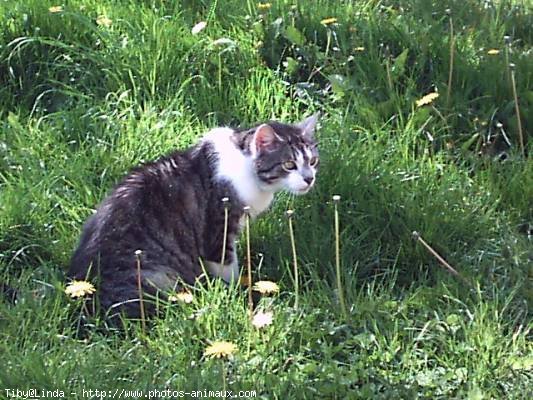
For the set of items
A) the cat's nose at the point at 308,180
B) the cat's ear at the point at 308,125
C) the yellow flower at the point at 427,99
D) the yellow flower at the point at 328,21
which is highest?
the yellow flower at the point at 328,21

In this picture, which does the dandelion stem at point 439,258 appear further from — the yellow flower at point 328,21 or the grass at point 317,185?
the yellow flower at point 328,21

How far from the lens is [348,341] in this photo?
10.0 ft

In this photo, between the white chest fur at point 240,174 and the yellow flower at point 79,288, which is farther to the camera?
the white chest fur at point 240,174

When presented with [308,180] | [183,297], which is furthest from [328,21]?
[183,297]

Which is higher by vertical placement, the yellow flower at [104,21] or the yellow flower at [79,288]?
the yellow flower at [104,21]

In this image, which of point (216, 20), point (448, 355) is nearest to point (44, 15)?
point (216, 20)

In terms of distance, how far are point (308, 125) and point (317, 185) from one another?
0.24m

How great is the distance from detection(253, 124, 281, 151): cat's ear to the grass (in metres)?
0.25

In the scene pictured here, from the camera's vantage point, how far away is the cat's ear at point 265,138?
365 centimetres

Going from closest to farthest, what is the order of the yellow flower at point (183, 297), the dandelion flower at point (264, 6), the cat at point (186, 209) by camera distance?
the yellow flower at point (183, 297)
the cat at point (186, 209)
the dandelion flower at point (264, 6)

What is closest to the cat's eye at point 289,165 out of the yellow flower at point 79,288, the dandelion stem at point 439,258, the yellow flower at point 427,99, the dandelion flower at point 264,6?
the dandelion stem at point 439,258

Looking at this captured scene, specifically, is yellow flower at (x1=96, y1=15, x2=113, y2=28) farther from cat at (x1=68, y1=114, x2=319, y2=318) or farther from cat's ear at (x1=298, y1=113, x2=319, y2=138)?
cat's ear at (x1=298, y1=113, x2=319, y2=138)

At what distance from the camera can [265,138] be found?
12.1 feet

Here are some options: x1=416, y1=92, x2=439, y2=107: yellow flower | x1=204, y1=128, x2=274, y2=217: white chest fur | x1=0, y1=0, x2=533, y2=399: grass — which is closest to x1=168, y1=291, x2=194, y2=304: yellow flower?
x1=0, y1=0, x2=533, y2=399: grass
